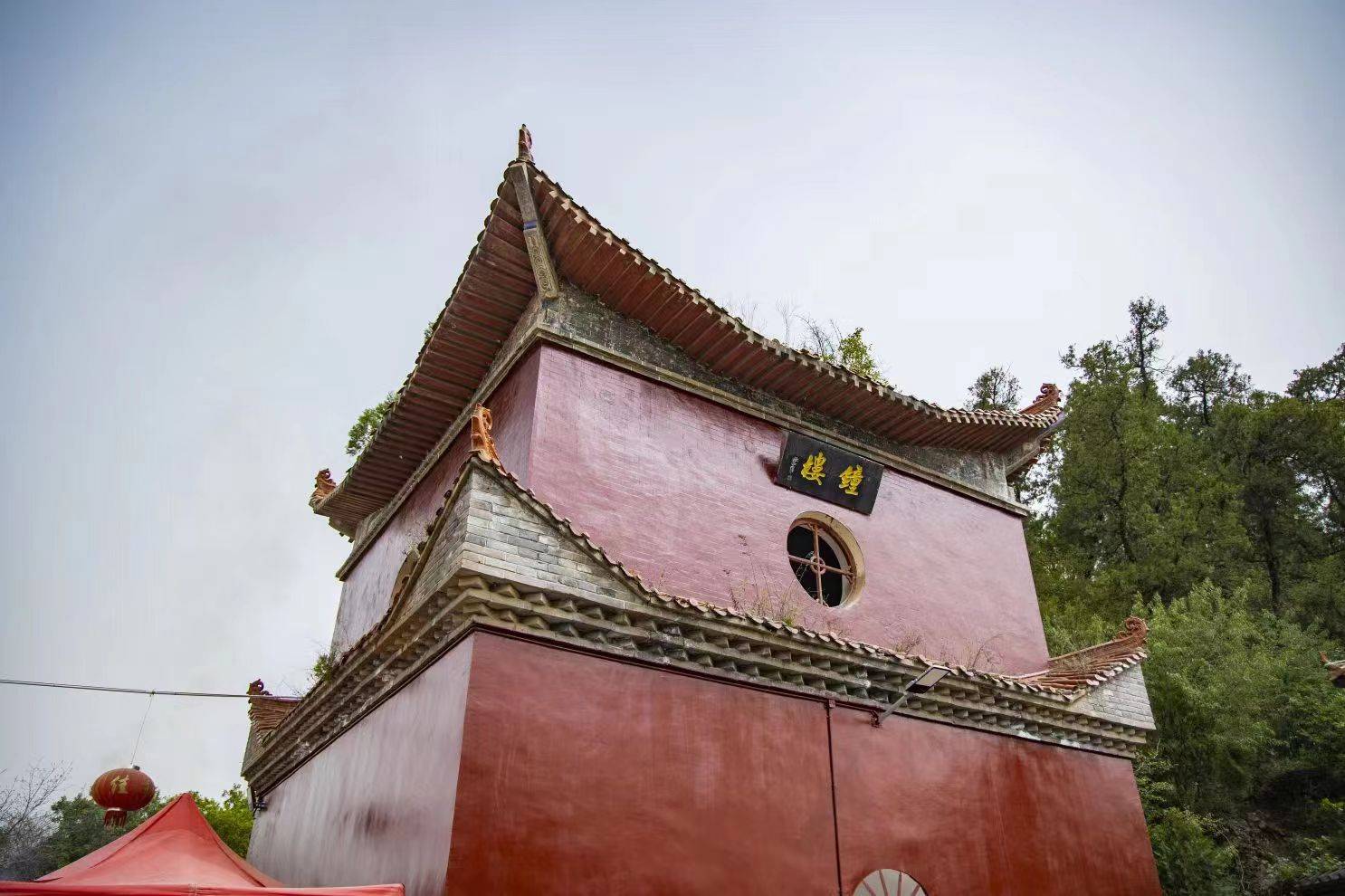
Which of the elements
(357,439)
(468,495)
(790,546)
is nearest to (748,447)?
(790,546)

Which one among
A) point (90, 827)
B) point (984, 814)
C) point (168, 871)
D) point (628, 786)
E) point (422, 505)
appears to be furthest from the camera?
point (90, 827)

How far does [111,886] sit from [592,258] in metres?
5.61

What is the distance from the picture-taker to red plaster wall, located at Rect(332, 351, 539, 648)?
7723mm

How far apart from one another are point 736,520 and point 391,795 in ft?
12.0

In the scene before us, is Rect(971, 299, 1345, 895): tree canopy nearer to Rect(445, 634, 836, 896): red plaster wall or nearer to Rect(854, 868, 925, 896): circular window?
Rect(854, 868, 925, 896): circular window

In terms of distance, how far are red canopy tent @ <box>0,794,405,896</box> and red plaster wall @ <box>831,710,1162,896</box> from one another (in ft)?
11.7

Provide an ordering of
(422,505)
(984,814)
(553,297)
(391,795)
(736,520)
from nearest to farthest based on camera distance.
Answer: (391,795) → (984,814) → (553,297) → (736,520) → (422,505)

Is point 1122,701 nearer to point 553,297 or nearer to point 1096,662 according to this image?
point 1096,662

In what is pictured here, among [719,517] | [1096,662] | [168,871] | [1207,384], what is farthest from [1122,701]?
[1207,384]

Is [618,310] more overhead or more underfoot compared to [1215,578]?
more underfoot

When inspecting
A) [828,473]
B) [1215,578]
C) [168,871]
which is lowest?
[168,871]

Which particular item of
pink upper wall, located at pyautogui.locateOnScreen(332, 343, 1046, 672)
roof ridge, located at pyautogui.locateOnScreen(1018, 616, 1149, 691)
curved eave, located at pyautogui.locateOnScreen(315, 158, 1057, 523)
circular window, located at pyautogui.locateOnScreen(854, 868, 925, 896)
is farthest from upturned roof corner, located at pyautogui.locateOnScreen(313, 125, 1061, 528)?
circular window, located at pyautogui.locateOnScreen(854, 868, 925, 896)

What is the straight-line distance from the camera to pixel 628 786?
584 cm

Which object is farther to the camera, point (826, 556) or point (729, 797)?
point (826, 556)
